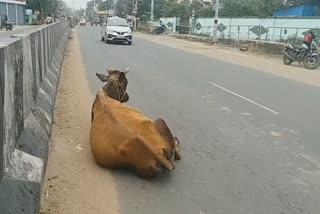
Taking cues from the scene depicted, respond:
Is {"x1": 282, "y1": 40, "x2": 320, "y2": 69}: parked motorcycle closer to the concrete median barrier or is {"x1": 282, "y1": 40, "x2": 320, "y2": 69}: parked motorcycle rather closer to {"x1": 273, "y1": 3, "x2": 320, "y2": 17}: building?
the concrete median barrier

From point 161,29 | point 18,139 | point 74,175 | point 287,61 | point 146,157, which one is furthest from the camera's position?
point 161,29

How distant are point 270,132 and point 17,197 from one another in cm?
471

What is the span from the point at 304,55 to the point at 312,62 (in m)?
0.73

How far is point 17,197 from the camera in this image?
11.0ft

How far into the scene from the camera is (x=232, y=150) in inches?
239

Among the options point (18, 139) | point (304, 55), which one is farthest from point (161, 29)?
point (18, 139)

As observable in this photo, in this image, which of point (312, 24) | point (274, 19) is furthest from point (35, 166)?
point (274, 19)

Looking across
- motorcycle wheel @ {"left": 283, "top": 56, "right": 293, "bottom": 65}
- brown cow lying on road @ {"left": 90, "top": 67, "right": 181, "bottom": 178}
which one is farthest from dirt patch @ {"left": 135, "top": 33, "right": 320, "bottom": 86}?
brown cow lying on road @ {"left": 90, "top": 67, "right": 181, "bottom": 178}

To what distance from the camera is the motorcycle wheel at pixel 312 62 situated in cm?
1967

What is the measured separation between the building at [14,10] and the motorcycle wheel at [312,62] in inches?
1854

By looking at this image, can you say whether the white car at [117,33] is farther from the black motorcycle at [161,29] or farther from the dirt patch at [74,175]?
the black motorcycle at [161,29]

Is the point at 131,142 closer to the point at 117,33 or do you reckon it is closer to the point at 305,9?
the point at 117,33

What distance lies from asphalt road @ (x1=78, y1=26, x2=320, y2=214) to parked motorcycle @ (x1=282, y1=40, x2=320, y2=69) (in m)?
7.81

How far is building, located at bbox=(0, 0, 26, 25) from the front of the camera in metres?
60.5
